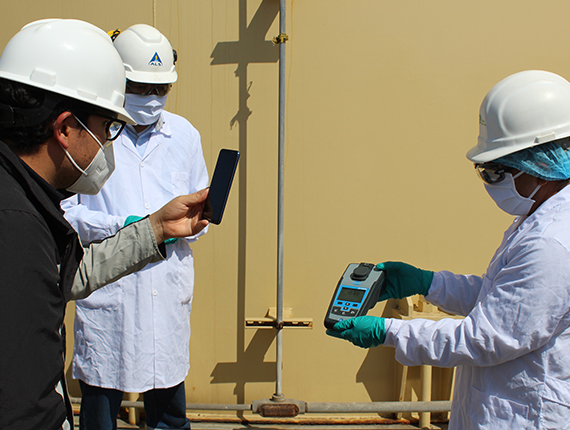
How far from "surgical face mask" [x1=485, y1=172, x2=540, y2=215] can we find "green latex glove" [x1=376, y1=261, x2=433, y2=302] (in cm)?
39

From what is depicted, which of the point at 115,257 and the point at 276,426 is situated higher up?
the point at 115,257

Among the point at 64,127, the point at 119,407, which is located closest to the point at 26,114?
the point at 64,127

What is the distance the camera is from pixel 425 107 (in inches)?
88.3

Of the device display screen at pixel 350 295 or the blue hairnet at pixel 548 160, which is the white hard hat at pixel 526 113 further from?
the device display screen at pixel 350 295

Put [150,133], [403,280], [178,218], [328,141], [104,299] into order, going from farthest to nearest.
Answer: [328,141] → [150,133] → [104,299] → [403,280] → [178,218]

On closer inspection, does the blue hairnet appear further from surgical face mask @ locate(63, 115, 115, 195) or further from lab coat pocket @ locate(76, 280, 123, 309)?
lab coat pocket @ locate(76, 280, 123, 309)

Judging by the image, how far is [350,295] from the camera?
1.38 metres

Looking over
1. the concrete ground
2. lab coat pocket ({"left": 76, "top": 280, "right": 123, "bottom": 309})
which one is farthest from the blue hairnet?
the concrete ground

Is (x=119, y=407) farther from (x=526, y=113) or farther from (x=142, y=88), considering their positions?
(x=526, y=113)

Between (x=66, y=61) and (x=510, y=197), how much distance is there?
3.66 ft

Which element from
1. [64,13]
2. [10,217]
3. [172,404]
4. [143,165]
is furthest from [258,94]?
[10,217]

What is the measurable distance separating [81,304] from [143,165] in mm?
594

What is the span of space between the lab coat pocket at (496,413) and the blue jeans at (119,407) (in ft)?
4.00

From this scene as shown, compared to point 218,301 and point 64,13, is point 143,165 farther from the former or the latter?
point 64,13
